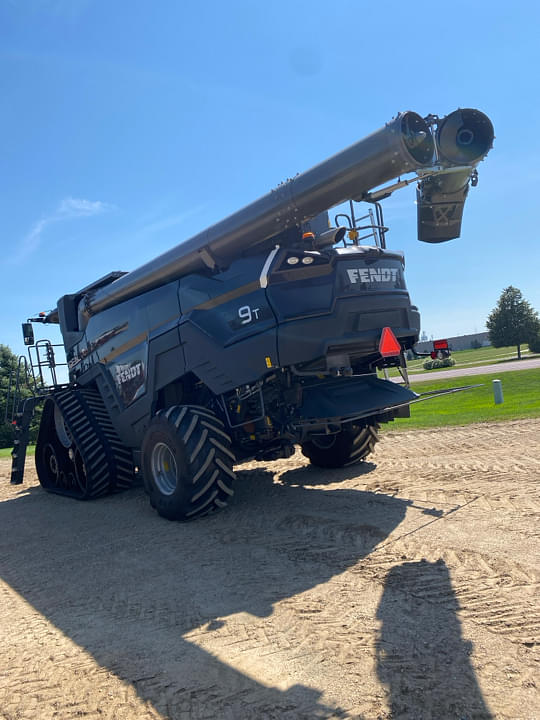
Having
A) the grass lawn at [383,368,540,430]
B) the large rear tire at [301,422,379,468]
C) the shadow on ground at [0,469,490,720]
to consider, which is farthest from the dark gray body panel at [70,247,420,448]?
the grass lawn at [383,368,540,430]

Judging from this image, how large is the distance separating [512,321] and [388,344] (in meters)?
45.9

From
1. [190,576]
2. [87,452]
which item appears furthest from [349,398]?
[87,452]

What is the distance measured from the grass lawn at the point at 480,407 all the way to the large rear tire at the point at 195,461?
6629mm

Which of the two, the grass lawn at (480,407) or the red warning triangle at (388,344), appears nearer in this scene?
the red warning triangle at (388,344)

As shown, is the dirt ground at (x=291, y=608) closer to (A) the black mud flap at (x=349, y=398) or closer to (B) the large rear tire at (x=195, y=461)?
(B) the large rear tire at (x=195, y=461)

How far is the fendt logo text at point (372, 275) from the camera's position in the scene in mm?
5703

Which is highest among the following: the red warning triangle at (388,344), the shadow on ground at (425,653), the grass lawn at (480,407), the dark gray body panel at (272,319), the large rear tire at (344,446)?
the dark gray body panel at (272,319)

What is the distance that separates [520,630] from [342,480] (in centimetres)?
446

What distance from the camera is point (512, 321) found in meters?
47.2

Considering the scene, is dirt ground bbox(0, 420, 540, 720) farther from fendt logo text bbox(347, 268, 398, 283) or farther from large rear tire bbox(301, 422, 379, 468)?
fendt logo text bbox(347, 268, 398, 283)

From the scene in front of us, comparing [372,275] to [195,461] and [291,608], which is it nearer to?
[195,461]

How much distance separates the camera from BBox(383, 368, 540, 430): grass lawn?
1164 cm

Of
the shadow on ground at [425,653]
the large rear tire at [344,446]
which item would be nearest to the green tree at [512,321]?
the large rear tire at [344,446]

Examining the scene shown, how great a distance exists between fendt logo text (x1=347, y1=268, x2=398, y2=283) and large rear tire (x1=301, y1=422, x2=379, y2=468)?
8.09 ft
